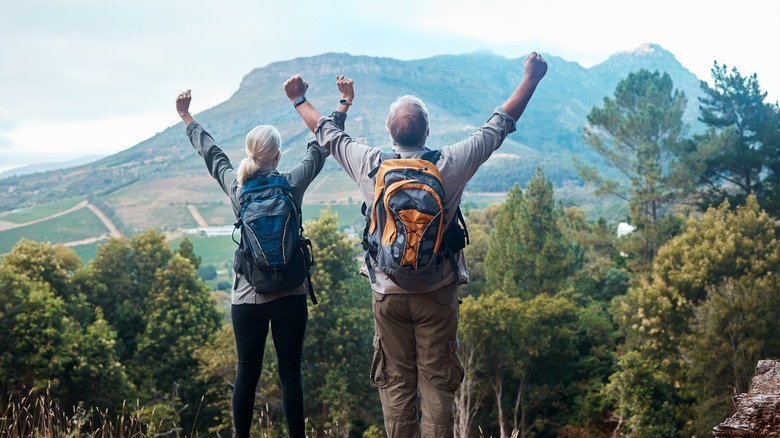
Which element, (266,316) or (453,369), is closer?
(453,369)

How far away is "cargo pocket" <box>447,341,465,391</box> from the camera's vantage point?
282cm

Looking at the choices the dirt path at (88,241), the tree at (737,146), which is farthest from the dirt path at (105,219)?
the tree at (737,146)

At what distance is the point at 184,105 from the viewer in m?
3.60

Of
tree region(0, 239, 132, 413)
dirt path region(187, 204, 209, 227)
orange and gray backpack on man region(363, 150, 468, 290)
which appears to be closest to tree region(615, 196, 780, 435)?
tree region(0, 239, 132, 413)

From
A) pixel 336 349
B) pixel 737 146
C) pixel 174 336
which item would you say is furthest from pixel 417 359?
pixel 737 146

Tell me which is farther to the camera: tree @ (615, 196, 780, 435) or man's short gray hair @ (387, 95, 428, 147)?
tree @ (615, 196, 780, 435)

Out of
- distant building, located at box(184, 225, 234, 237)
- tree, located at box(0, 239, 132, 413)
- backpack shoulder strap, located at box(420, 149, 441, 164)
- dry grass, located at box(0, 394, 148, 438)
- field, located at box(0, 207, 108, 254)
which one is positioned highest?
field, located at box(0, 207, 108, 254)

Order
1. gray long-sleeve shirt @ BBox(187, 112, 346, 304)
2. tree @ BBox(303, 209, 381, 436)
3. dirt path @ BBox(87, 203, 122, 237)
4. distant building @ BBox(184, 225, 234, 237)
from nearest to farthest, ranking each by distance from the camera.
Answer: gray long-sleeve shirt @ BBox(187, 112, 346, 304)
tree @ BBox(303, 209, 381, 436)
dirt path @ BBox(87, 203, 122, 237)
distant building @ BBox(184, 225, 234, 237)

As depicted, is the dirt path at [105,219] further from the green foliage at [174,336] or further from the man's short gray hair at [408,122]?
the man's short gray hair at [408,122]

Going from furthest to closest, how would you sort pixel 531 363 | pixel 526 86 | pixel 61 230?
pixel 61 230
pixel 531 363
pixel 526 86

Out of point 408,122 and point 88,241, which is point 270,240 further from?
point 88,241

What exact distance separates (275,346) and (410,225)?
1.00 meters

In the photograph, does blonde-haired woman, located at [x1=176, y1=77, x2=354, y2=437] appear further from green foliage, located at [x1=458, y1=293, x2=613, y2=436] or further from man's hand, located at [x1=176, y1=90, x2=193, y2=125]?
green foliage, located at [x1=458, y1=293, x2=613, y2=436]

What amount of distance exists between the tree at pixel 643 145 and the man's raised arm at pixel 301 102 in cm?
2531
